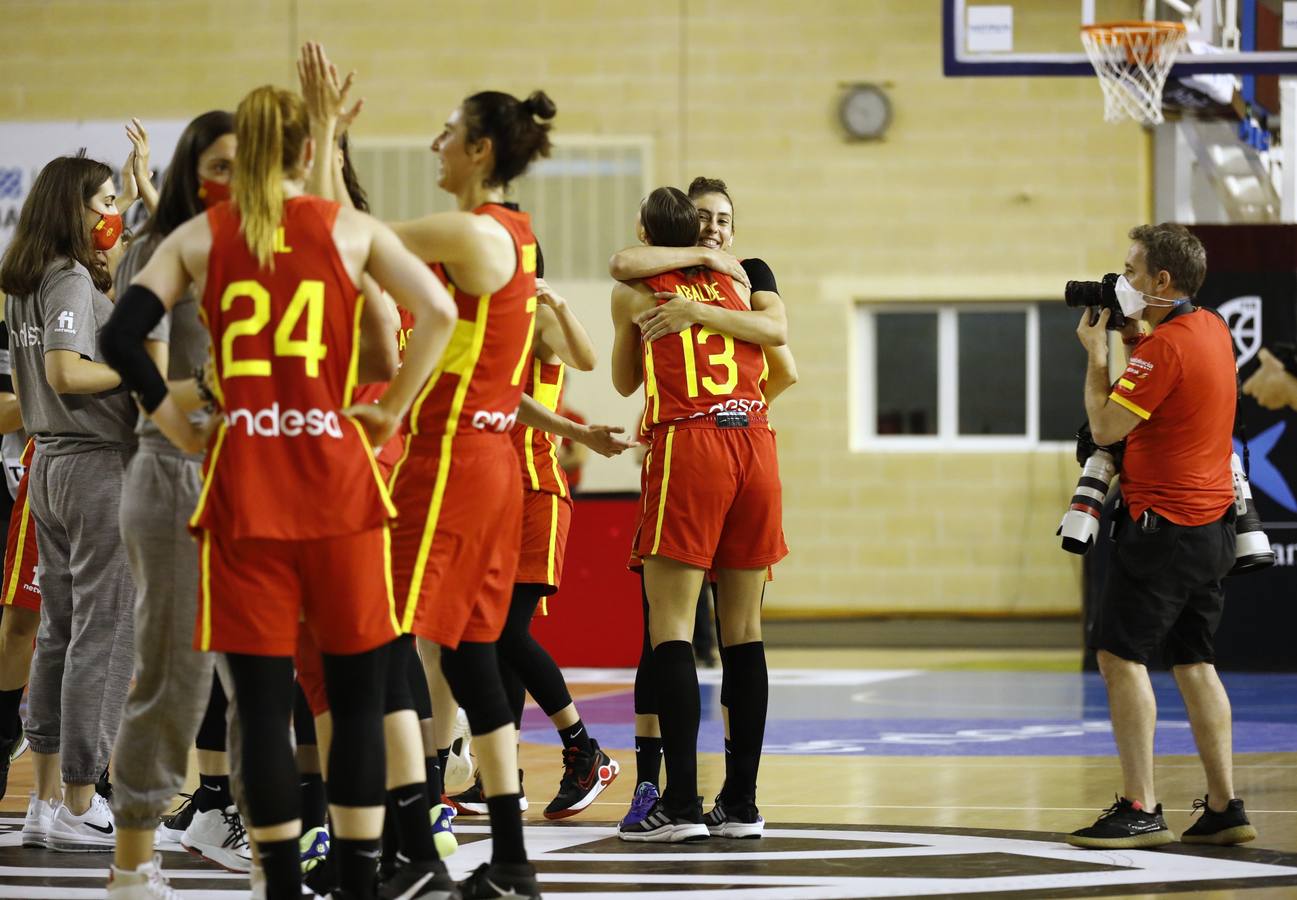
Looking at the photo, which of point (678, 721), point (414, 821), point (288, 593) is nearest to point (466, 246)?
point (288, 593)

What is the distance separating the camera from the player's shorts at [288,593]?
310cm

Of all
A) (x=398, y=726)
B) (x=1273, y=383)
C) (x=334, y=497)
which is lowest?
(x=398, y=726)

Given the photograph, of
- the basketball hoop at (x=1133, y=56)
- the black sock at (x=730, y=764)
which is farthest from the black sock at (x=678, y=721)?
the basketball hoop at (x=1133, y=56)

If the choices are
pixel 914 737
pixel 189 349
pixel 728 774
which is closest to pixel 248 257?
pixel 189 349

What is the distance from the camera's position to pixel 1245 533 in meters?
4.86

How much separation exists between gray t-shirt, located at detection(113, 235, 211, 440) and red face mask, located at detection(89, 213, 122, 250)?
1184mm

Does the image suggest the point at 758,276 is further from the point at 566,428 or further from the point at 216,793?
the point at 216,793

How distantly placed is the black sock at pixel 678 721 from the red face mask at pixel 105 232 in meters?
1.84

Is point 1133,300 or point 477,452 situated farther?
point 1133,300

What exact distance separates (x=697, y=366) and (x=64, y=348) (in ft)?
5.34

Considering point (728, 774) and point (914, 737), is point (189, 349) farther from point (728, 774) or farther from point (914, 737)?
point (914, 737)

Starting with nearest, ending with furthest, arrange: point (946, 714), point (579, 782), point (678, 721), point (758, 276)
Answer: point (678, 721), point (758, 276), point (579, 782), point (946, 714)

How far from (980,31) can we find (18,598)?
6.09 metres

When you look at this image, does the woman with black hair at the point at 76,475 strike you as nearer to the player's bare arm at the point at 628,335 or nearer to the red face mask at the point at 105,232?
the red face mask at the point at 105,232
